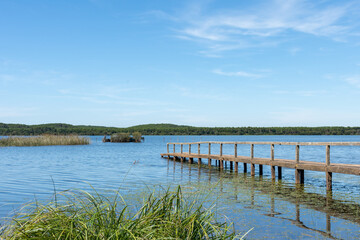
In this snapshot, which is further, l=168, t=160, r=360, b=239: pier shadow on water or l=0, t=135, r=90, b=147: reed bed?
l=0, t=135, r=90, b=147: reed bed

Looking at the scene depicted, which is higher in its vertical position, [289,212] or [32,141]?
[32,141]

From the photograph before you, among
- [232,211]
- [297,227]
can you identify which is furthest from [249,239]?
[232,211]

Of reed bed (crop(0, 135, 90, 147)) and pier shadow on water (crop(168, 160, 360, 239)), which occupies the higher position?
reed bed (crop(0, 135, 90, 147))

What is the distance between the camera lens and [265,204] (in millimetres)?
11719

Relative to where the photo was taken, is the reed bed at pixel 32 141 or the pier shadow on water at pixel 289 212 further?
the reed bed at pixel 32 141

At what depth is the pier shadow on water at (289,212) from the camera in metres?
8.50

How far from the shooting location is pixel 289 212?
10.6 meters

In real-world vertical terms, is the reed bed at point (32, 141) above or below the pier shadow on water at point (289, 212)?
above

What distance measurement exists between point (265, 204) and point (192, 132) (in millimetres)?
155214

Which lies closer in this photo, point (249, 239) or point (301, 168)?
point (249, 239)

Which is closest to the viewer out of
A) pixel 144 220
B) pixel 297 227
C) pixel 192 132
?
pixel 144 220

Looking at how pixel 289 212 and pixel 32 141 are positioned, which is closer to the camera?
pixel 289 212

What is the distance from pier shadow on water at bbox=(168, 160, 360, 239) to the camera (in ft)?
27.9

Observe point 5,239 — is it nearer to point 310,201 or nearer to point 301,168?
point 310,201
